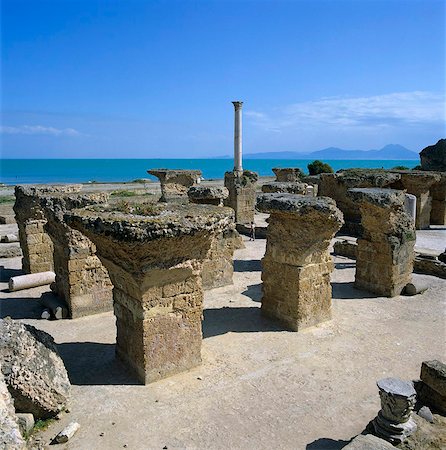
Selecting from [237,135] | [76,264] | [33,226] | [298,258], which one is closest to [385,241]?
[298,258]

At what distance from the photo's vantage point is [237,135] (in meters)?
20.6

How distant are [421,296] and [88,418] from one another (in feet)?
26.1

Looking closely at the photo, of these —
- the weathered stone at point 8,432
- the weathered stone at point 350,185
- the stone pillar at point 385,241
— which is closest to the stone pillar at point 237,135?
the weathered stone at point 350,185

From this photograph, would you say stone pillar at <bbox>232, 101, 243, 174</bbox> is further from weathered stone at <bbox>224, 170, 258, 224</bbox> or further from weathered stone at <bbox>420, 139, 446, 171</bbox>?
weathered stone at <bbox>420, 139, 446, 171</bbox>

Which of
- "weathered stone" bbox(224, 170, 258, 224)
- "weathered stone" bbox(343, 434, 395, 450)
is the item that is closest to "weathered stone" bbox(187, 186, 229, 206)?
"weathered stone" bbox(224, 170, 258, 224)

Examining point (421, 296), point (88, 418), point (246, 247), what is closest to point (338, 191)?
point (246, 247)

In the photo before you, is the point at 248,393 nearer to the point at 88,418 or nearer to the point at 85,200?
the point at 88,418

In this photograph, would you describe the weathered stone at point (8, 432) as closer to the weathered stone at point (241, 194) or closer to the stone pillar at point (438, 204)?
the weathered stone at point (241, 194)

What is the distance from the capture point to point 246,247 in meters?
14.7

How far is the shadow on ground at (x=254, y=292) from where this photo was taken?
9.76m

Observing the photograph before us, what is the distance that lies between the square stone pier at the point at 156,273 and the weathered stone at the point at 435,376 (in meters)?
3.19

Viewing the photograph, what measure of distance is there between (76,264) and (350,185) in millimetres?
12309

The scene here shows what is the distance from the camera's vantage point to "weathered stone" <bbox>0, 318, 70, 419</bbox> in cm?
487

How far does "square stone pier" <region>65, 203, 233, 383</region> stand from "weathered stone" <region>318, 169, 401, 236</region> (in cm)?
1099
